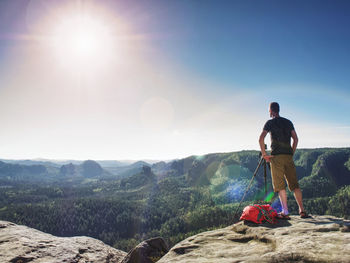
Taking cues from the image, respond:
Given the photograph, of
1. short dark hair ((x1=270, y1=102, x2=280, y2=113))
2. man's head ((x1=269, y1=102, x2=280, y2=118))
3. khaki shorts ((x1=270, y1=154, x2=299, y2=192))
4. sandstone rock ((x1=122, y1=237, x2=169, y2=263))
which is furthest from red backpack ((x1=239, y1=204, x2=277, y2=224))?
sandstone rock ((x1=122, y1=237, x2=169, y2=263))

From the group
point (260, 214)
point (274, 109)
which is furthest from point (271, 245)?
point (274, 109)

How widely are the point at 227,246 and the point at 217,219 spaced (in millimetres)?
201195

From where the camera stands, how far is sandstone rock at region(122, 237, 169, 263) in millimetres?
11492

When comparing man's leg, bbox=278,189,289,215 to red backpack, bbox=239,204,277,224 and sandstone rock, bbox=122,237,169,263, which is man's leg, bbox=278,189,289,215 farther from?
sandstone rock, bbox=122,237,169,263

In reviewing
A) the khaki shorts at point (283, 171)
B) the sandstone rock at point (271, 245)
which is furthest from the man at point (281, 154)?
the sandstone rock at point (271, 245)

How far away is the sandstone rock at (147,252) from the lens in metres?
11.5

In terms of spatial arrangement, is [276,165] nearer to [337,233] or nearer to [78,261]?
[337,233]

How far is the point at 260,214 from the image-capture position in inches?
385

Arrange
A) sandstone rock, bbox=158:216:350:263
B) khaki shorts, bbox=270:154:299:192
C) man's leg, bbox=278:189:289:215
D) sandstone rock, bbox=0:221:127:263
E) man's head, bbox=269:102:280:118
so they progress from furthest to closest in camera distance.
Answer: man's head, bbox=269:102:280:118, khaki shorts, bbox=270:154:299:192, man's leg, bbox=278:189:289:215, sandstone rock, bbox=0:221:127:263, sandstone rock, bbox=158:216:350:263

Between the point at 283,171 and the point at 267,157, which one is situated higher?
the point at 267,157

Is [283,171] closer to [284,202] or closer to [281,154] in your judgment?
[281,154]

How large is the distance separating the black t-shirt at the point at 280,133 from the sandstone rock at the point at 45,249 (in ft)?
36.6

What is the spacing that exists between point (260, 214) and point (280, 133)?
4.15m

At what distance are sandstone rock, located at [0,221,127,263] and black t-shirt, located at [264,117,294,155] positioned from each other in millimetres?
11153
